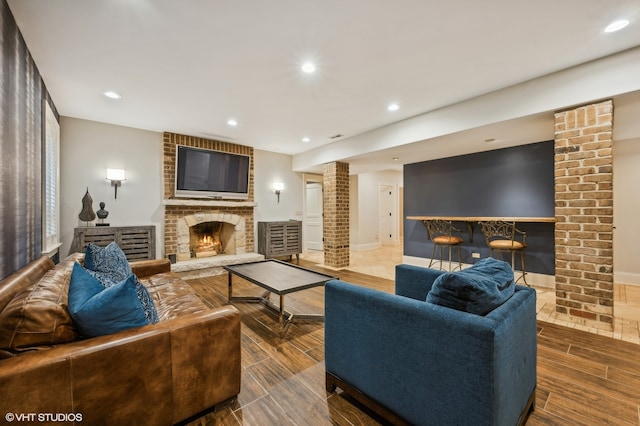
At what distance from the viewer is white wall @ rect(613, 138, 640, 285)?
161 inches

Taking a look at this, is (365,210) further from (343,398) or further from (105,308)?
(105,308)

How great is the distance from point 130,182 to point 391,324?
4882mm

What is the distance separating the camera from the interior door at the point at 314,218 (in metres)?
7.67

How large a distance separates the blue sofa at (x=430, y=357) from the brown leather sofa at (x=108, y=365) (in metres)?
0.67

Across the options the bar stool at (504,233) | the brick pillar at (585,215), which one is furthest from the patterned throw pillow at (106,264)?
the bar stool at (504,233)

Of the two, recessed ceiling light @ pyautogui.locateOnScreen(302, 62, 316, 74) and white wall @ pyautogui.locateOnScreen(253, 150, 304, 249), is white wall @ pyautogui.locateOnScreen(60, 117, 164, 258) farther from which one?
recessed ceiling light @ pyautogui.locateOnScreen(302, 62, 316, 74)

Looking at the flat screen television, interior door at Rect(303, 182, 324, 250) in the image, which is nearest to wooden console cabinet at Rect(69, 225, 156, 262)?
the flat screen television

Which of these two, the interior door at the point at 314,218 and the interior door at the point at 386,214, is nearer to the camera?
the interior door at the point at 314,218

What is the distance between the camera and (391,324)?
52.9 inches

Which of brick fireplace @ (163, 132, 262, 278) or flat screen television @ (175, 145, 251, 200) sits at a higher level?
flat screen television @ (175, 145, 251, 200)

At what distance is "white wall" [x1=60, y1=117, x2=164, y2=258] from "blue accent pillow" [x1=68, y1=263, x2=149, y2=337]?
11.9 feet

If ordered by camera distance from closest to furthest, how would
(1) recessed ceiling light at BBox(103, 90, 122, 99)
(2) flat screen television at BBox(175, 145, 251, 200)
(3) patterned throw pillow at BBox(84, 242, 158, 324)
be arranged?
(3) patterned throw pillow at BBox(84, 242, 158, 324) → (1) recessed ceiling light at BBox(103, 90, 122, 99) → (2) flat screen television at BBox(175, 145, 251, 200)

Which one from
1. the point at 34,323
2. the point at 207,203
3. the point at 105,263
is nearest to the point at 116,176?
the point at 207,203

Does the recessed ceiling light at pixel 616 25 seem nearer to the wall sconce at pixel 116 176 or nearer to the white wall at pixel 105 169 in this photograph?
the white wall at pixel 105 169
